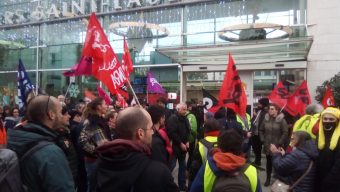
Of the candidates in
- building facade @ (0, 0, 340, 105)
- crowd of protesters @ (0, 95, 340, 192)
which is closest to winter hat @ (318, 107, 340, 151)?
crowd of protesters @ (0, 95, 340, 192)

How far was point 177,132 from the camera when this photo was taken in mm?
7746

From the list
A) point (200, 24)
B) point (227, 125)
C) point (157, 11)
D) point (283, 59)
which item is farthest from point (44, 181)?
point (157, 11)

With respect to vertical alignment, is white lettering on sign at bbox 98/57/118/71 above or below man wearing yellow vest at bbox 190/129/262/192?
above

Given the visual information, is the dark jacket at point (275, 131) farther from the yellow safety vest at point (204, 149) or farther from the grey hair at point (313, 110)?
the yellow safety vest at point (204, 149)

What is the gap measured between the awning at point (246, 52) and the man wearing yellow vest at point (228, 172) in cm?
961

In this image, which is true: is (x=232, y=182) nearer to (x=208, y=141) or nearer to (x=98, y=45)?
(x=208, y=141)

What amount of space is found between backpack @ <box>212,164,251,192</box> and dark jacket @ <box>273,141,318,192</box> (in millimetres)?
1257

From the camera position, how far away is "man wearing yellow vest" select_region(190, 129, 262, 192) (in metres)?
3.23

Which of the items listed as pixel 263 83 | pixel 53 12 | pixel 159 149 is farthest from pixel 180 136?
pixel 53 12

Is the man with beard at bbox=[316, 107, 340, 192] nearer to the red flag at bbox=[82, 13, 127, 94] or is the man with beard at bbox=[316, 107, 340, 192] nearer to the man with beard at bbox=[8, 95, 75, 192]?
the man with beard at bbox=[8, 95, 75, 192]

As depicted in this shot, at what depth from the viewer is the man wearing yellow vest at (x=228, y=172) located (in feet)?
10.6

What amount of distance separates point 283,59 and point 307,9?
207cm

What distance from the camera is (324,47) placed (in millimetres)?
13898

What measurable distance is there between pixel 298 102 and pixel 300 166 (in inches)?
217
